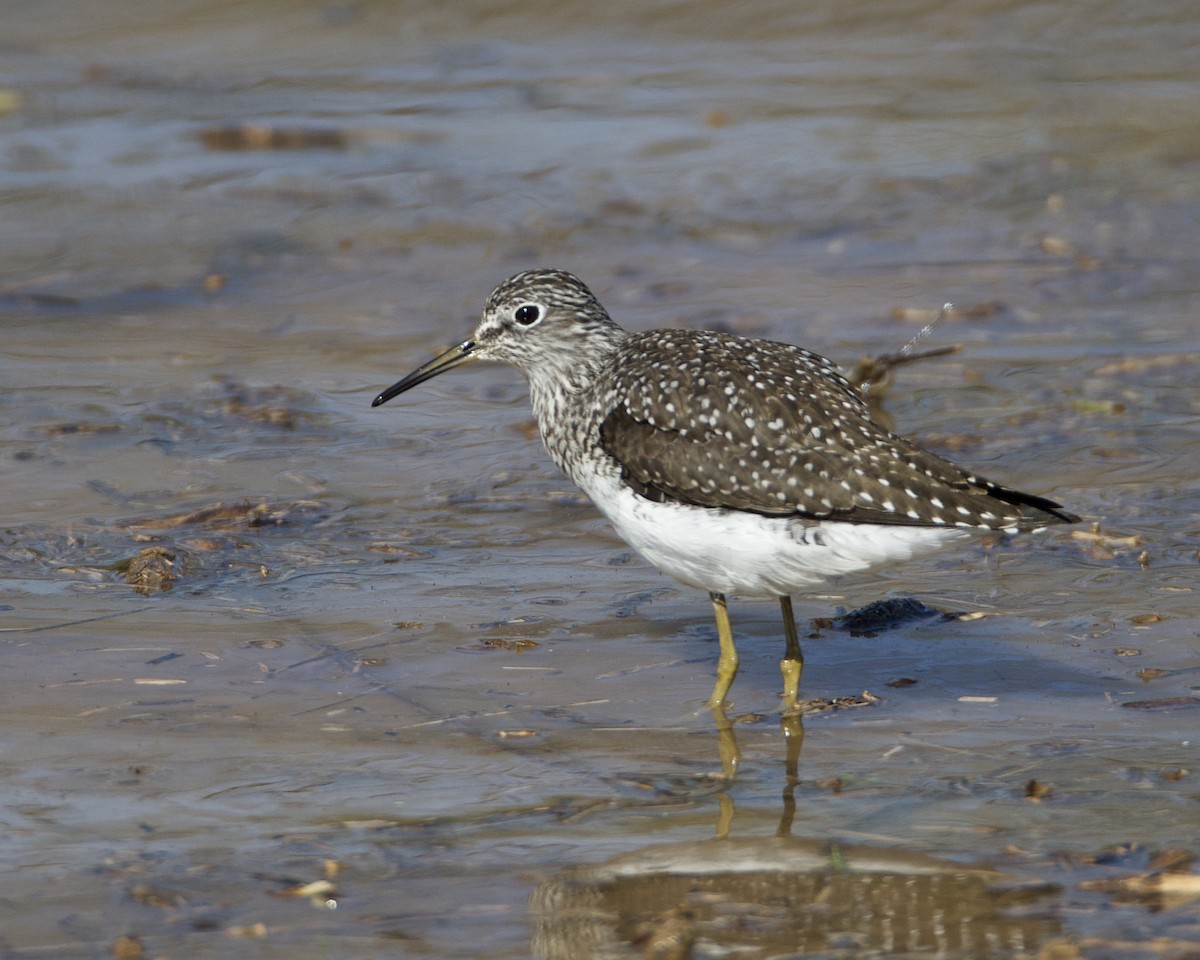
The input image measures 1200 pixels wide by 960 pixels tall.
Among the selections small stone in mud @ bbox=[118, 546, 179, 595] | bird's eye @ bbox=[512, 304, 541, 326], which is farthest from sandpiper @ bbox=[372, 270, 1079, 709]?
small stone in mud @ bbox=[118, 546, 179, 595]

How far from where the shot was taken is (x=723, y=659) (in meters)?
7.61

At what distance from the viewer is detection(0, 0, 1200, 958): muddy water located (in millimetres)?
5824

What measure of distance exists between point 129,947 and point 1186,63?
18.1 metres

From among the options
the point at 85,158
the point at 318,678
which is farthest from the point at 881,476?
the point at 85,158

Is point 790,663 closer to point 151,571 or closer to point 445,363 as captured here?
point 445,363

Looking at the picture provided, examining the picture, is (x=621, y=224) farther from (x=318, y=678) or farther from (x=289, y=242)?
(x=318, y=678)

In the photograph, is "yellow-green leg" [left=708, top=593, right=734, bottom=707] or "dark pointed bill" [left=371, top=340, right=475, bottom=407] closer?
"yellow-green leg" [left=708, top=593, right=734, bottom=707]

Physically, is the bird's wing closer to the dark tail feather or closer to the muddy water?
the dark tail feather

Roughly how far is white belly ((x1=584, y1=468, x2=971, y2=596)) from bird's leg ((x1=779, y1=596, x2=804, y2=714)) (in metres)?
0.22

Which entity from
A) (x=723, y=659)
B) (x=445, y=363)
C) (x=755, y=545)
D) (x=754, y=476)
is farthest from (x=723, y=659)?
(x=445, y=363)

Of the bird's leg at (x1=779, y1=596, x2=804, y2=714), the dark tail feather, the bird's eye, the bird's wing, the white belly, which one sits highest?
the bird's eye

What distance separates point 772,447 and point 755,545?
0.43 m

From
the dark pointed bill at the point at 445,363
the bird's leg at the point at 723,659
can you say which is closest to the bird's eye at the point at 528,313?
the dark pointed bill at the point at 445,363

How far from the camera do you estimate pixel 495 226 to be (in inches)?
639
